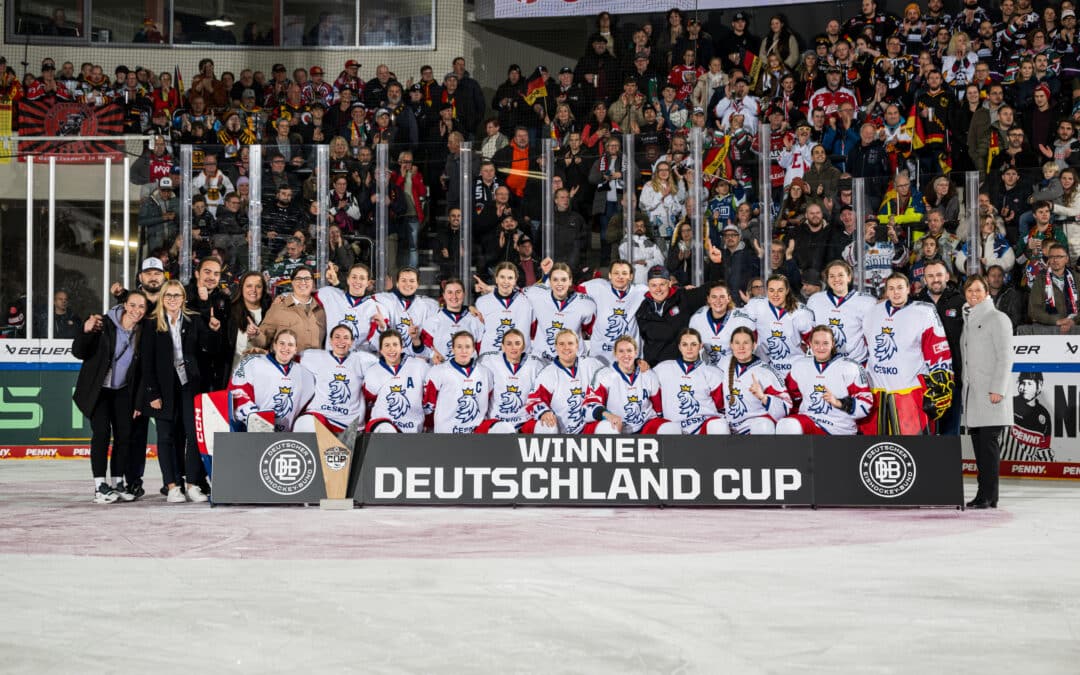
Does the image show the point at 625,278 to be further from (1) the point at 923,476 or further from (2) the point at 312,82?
(2) the point at 312,82

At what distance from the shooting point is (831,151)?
12250 mm

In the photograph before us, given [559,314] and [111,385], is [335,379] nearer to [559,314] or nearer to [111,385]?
[111,385]

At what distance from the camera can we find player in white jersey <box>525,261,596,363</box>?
1018cm

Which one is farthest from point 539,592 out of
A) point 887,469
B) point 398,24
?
point 398,24

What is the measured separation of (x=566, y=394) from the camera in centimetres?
918

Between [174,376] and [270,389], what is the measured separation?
653 mm

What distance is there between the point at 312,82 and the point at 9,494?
962 centimetres

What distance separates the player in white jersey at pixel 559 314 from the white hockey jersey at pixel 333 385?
5.61 feet

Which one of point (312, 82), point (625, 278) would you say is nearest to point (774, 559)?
point (625, 278)

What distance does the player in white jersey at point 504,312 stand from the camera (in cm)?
1030

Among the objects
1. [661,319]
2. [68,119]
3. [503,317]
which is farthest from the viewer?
[68,119]

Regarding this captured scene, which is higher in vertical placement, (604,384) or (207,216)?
(207,216)

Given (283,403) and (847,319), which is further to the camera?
(847,319)

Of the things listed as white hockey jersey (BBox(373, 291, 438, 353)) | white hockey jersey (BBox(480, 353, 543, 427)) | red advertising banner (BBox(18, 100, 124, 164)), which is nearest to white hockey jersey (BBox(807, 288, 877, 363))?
white hockey jersey (BBox(480, 353, 543, 427))
